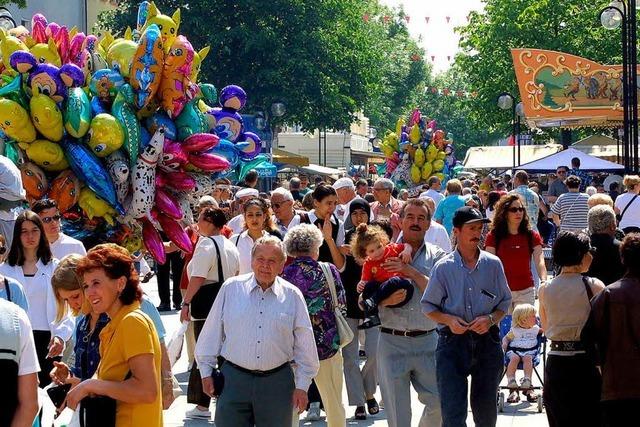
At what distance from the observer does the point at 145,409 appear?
5.71 m

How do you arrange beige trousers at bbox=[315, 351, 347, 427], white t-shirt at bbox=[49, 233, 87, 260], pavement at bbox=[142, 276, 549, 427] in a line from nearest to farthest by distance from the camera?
1. beige trousers at bbox=[315, 351, 347, 427]
2. white t-shirt at bbox=[49, 233, 87, 260]
3. pavement at bbox=[142, 276, 549, 427]

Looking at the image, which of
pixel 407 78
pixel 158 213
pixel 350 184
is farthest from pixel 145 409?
pixel 407 78

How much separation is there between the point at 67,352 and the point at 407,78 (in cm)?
9132

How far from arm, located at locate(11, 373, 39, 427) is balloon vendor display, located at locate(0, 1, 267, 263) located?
6404 millimetres

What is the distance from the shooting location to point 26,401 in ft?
17.4

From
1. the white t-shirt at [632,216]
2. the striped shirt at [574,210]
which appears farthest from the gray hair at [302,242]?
the striped shirt at [574,210]

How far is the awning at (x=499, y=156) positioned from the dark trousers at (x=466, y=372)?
5042 cm

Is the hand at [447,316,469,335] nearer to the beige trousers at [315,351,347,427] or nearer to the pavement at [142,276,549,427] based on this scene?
the beige trousers at [315,351,347,427]

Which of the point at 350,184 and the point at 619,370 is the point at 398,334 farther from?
the point at 350,184

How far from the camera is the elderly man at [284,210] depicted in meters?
12.2

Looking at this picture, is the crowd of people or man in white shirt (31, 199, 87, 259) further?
man in white shirt (31, 199, 87, 259)

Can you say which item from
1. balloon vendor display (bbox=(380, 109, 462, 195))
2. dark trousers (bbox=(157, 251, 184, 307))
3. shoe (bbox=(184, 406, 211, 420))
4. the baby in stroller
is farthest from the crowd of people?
balloon vendor display (bbox=(380, 109, 462, 195))

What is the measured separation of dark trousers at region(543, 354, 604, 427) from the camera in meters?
7.73

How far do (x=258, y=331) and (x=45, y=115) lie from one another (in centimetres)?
493
